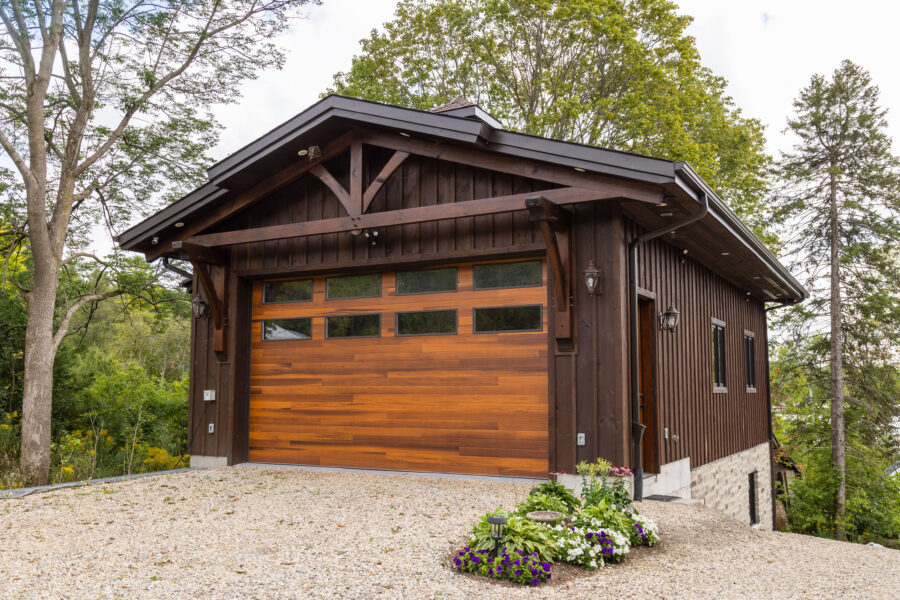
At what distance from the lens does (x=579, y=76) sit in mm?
17250

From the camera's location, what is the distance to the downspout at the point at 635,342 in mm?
7047

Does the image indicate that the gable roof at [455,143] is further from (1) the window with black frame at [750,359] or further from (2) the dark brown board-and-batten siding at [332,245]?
(1) the window with black frame at [750,359]

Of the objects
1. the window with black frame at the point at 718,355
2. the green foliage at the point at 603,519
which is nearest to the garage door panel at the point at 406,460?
the green foliage at the point at 603,519

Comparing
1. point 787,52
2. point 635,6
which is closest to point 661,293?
point 635,6

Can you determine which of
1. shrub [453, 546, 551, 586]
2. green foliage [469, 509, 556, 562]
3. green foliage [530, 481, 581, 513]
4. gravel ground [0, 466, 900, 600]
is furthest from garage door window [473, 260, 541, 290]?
shrub [453, 546, 551, 586]

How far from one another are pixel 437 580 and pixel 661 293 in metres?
5.48

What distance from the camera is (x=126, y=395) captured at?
12.9m

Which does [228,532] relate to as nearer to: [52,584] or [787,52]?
[52,584]

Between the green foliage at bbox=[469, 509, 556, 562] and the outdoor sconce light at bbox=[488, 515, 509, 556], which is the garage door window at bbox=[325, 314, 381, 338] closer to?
the green foliage at bbox=[469, 509, 556, 562]

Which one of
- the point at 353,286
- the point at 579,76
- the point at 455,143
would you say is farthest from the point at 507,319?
the point at 579,76

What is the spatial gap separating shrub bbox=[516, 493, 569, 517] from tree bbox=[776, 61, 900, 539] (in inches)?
555

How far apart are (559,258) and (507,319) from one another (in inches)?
39.6

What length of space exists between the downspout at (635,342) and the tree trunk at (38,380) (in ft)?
26.0

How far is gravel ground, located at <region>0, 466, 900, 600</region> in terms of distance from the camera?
12.8 ft
